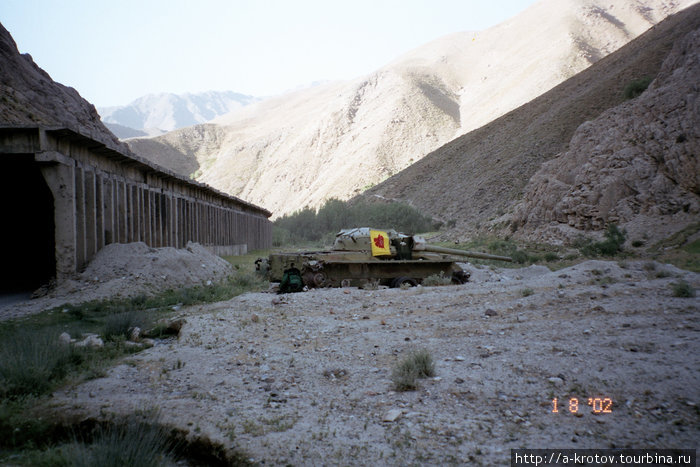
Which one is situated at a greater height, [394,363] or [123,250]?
[123,250]

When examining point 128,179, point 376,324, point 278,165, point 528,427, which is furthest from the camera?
point 278,165

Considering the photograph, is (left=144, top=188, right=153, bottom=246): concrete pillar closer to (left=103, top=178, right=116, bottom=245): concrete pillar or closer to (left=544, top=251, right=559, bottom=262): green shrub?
(left=103, top=178, right=116, bottom=245): concrete pillar

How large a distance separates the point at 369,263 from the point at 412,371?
331 inches

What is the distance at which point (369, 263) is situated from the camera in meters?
13.3

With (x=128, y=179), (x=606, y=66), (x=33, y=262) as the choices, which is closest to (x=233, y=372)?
(x=128, y=179)

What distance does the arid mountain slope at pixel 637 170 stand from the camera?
1914 centimetres

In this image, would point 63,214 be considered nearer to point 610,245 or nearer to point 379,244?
point 379,244

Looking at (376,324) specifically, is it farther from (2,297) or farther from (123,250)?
(2,297)

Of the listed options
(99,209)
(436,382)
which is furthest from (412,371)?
→ (99,209)

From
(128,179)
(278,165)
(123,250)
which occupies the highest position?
(278,165)

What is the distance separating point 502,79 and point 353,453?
7986 centimetres

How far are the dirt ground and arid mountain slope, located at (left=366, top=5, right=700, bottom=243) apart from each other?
73.0 feet

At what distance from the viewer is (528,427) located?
149 inches

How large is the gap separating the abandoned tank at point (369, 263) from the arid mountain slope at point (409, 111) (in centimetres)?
4420
